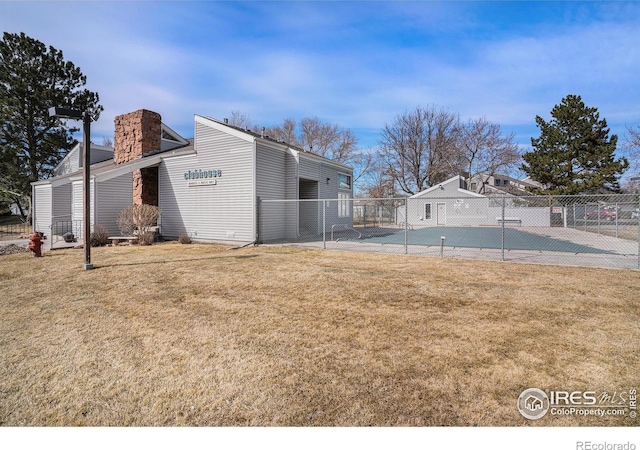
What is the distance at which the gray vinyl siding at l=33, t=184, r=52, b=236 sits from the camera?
59.3ft

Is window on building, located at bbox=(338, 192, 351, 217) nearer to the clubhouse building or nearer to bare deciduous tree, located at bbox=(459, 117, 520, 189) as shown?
the clubhouse building

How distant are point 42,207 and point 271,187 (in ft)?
48.9

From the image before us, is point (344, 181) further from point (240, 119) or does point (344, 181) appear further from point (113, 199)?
point (240, 119)

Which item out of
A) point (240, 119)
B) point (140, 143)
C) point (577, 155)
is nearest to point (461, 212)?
point (577, 155)

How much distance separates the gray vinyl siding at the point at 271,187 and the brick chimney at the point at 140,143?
20.0ft

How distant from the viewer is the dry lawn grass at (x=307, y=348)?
8.17ft

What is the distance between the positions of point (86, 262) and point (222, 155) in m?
7.25

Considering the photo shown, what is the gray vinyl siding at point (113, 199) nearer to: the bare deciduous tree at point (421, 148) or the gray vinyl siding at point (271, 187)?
the gray vinyl siding at point (271, 187)

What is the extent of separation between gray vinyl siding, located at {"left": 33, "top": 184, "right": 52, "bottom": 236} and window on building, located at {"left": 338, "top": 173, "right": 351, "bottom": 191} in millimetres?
16198

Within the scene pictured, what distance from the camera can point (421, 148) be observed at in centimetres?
3831

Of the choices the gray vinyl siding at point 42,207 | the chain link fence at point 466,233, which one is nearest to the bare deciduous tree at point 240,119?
the chain link fence at point 466,233

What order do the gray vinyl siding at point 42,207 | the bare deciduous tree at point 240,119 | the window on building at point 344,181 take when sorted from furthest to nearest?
the bare deciduous tree at point 240,119
the window on building at point 344,181
the gray vinyl siding at point 42,207

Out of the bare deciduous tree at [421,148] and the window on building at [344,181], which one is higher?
the bare deciduous tree at [421,148]
